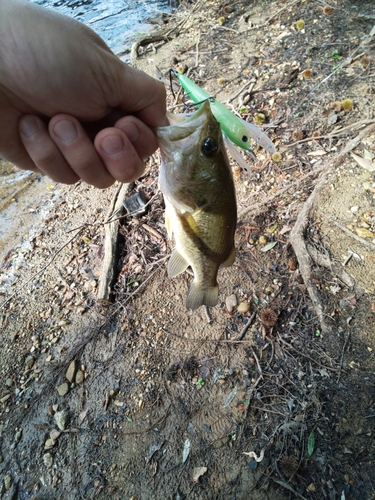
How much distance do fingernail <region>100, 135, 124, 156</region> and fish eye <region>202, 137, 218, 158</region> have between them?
1.38 feet

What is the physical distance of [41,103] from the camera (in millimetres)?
1650

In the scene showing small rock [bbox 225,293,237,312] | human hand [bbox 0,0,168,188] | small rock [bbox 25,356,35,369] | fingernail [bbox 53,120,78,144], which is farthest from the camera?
small rock [bbox 25,356,35,369]

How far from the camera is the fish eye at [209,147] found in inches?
65.4

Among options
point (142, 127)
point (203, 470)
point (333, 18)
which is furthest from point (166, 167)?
point (333, 18)

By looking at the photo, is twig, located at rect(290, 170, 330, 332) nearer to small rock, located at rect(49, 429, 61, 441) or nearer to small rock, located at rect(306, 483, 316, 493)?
small rock, located at rect(306, 483, 316, 493)

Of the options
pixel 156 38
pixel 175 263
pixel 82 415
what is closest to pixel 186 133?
pixel 175 263

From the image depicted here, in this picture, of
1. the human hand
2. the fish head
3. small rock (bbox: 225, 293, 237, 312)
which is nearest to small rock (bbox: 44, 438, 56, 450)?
small rock (bbox: 225, 293, 237, 312)

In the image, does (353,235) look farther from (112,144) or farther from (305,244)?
(112,144)

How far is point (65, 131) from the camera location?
163 cm

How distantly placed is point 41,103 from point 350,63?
4249 mm

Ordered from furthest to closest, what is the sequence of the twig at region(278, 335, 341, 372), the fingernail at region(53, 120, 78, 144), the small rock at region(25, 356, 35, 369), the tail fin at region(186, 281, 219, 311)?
the small rock at region(25, 356, 35, 369) → the twig at region(278, 335, 341, 372) → the tail fin at region(186, 281, 219, 311) → the fingernail at region(53, 120, 78, 144)

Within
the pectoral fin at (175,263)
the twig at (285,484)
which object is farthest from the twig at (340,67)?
the twig at (285,484)

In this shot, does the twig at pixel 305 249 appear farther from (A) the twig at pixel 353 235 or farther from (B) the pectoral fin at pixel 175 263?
(B) the pectoral fin at pixel 175 263

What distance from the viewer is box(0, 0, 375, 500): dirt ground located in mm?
2402
